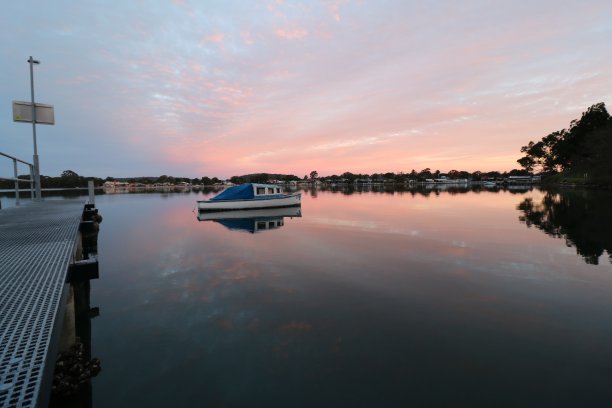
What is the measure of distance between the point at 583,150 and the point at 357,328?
340 feet

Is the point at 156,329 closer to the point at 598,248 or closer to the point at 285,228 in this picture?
the point at 285,228

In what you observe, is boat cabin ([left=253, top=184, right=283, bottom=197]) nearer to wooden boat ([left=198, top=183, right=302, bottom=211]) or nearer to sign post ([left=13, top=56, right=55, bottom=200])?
wooden boat ([left=198, top=183, right=302, bottom=211])

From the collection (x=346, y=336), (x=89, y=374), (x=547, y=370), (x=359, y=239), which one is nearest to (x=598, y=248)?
(x=359, y=239)

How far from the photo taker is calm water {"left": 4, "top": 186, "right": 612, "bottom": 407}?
167 inches

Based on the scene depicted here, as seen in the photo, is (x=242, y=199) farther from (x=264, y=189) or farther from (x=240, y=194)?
A: (x=264, y=189)

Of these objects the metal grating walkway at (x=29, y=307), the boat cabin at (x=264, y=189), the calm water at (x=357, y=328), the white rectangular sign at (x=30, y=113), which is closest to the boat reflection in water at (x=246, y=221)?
the boat cabin at (x=264, y=189)

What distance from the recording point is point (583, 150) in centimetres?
7969

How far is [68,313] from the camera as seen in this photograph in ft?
16.9

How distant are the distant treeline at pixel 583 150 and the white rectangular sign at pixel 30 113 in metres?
77.4

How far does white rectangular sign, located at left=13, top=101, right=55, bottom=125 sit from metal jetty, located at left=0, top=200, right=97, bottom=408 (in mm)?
10890

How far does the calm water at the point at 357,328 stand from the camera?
4250 millimetres

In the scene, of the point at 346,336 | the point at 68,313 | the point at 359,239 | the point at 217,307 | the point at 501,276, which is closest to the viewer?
the point at 68,313

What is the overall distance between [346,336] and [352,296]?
2.01 metres

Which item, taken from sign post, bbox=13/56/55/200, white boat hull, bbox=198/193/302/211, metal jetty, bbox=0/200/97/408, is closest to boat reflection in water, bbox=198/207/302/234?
white boat hull, bbox=198/193/302/211
